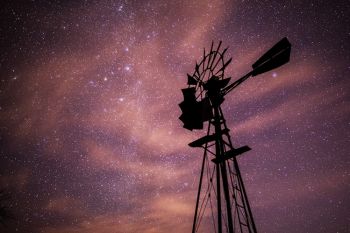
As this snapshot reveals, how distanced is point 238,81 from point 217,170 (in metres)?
3.30

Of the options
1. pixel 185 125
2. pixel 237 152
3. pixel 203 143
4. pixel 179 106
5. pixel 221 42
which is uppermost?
pixel 221 42

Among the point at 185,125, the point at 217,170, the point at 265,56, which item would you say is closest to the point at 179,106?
the point at 185,125

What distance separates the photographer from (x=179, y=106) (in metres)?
9.16

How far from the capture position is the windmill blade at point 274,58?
7031 mm

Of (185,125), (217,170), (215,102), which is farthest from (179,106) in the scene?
(217,170)

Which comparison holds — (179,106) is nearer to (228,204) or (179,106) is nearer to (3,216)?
(228,204)

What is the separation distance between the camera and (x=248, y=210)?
7324mm

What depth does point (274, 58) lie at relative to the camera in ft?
24.2

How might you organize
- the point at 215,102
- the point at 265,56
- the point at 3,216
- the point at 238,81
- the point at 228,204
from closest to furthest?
the point at 228,204
the point at 265,56
the point at 238,81
the point at 215,102
the point at 3,216

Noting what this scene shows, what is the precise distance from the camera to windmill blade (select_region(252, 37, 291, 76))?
23.1 feet

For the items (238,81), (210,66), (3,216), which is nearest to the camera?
(238,81)

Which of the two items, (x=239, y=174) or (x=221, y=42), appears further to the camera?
(x=221, y=42)

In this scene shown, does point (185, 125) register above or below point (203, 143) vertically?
above

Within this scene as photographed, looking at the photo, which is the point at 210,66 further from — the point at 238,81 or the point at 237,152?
the point at 237,152
